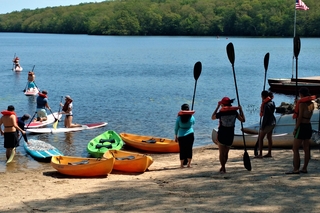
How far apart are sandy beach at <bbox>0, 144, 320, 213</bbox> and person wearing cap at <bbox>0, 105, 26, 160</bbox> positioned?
1.42 metres

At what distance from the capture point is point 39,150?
17.5 metres

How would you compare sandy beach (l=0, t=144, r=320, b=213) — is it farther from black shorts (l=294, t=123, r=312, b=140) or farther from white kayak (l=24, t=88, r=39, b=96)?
white kayak (l=24, t=88, r=39, b=96)

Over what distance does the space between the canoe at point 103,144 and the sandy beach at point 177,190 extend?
2.88 m

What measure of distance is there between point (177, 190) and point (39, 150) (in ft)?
24.3

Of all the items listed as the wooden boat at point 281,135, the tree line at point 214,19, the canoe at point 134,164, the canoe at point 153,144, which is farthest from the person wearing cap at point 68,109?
the tree line at point 214,19

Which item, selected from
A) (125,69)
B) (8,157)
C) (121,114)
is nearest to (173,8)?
(125,69)

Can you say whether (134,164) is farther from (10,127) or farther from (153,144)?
(153,144)

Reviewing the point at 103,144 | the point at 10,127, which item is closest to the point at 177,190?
the point at 10,127

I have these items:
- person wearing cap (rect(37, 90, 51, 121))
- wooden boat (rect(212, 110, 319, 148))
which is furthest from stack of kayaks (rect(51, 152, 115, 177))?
person wearing cap (rect(37, 90, 51, 121))

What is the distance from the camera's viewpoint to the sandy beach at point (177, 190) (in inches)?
392

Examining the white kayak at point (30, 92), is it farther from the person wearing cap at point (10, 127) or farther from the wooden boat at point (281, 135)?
the wooden boat at point (281, 135)

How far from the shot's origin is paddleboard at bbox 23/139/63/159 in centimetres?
1720

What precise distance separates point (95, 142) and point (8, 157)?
303cm

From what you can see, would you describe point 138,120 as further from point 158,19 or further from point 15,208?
point 158,19
